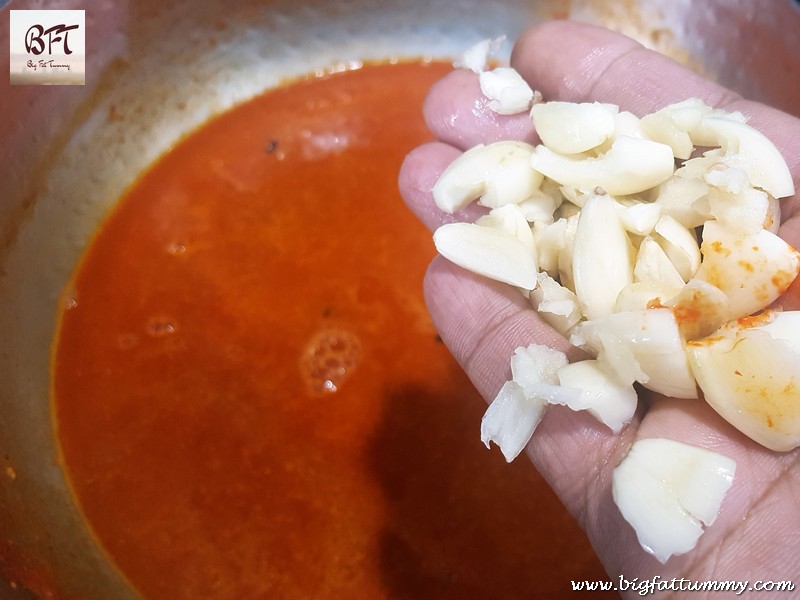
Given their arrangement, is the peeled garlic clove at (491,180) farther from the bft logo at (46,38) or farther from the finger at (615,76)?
the bft logo at (46,38)

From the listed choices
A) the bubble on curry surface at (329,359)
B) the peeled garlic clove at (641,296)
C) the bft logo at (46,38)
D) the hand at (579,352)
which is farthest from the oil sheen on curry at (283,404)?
the peeled garlic clove at (641,296)

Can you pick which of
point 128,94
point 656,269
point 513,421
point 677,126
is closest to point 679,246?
point 656,269

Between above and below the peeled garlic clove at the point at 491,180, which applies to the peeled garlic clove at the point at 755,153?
above

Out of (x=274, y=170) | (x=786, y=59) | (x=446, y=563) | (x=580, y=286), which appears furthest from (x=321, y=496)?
(x=786, y=59)

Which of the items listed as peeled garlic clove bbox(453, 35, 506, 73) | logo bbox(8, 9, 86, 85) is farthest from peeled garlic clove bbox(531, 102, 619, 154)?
logo bbox(8, 9, 86, 85)

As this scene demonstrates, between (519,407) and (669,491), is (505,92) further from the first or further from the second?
(669,491)

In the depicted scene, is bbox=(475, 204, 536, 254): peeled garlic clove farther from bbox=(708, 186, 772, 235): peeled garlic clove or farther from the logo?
the logo

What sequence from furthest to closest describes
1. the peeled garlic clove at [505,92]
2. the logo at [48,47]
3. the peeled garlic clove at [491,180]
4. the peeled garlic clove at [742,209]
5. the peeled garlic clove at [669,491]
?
1. the logo at [48,47]
2. the peeled garlic clove at [505,92]
3. the peeled garlic clove at [491,180]
4. the peeled garlic clove at [742,209]
5. the peeled garlic clove at [669,491]
